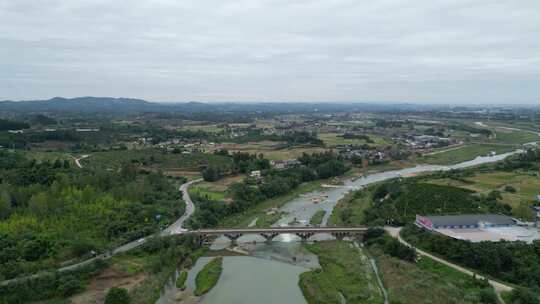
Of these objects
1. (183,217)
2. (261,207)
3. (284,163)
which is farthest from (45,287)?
(284,163)

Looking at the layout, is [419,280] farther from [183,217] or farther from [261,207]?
[261,207]

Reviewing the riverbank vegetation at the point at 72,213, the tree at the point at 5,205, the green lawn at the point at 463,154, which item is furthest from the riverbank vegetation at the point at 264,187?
the green lawn at the point at 463,154

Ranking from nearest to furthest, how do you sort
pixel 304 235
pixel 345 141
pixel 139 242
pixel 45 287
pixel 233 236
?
pixel 45 287 → pixel 139 242 → pixel 233 236 → pixel 304 235 → pixel 345 141

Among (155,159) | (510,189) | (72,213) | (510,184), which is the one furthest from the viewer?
(155,159)

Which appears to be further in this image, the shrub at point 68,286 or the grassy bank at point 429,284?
the shrub at point 68,286

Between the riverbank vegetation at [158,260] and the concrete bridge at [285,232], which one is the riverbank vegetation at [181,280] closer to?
the riverbank vegetation at [158,260]

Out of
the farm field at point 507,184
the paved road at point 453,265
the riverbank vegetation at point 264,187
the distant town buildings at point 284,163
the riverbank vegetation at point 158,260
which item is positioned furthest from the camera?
the distant town buildings at point 284,163

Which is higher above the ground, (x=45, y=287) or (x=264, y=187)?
(x=264, y=187)
